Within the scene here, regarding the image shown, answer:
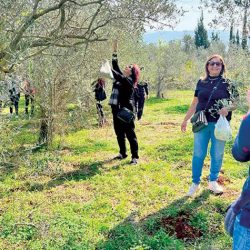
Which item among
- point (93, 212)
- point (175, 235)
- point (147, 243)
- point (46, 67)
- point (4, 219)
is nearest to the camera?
point (147, 243)

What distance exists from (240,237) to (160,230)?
8.12 feet

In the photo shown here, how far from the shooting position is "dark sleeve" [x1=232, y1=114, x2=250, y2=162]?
243cm

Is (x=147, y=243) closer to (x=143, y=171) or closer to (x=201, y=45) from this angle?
(x=143, y=171)

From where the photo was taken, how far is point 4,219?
17.6 ft

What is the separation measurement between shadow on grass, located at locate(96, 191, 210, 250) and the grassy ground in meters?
0.01

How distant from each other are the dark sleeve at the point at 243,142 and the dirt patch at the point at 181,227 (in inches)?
102

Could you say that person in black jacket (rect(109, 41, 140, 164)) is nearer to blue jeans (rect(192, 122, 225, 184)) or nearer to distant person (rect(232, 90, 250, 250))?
blue jeans (rect(192, 122, 225, 184))

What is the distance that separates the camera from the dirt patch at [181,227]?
16.2ft

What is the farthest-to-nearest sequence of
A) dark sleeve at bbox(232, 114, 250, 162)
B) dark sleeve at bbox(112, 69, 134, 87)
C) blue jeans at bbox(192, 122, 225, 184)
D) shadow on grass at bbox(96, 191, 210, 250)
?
dark sleeve at bbox(112, 69, 134, 87)
blue jeans at bbox(192, 122, 225, 184)
shadow on grass at bbox(96, 191, 210, 250)
dark sleeve at bbox(232, 114, 250, 162)

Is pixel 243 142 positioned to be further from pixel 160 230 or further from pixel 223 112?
pixel 223 112

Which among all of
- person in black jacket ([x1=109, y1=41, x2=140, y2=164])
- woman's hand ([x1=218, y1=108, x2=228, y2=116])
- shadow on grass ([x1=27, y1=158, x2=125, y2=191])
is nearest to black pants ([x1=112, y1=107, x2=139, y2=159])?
person in black jacket ([x1=109, y1=41, x2=140, y2=164])

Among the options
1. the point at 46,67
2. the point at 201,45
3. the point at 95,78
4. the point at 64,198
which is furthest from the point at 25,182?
the point at 201,45

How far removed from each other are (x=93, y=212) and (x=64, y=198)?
2.60 ft

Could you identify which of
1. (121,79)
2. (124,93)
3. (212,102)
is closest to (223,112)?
(212,102)
